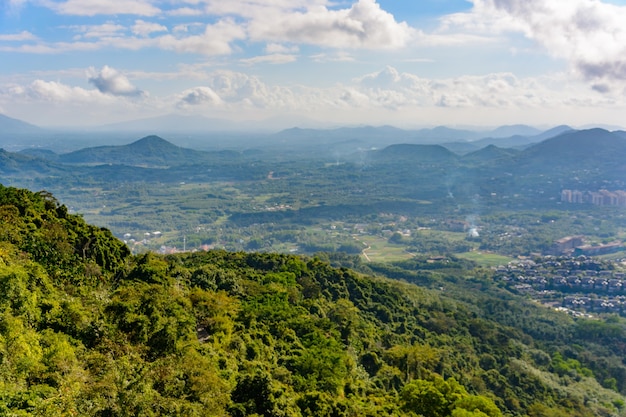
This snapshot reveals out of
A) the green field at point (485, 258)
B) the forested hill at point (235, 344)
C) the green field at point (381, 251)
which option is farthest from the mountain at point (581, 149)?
the forested hill at point (235, 344)

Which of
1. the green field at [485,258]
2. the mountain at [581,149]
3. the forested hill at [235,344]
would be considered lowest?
the green field at [485,258]

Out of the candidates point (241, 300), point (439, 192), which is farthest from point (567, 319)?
point (439, 192)

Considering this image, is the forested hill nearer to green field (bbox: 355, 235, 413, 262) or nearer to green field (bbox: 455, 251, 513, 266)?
green field (bbox: 455, 251, 513, 266)

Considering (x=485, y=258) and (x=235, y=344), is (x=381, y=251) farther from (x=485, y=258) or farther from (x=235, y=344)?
(x=235, y=344)

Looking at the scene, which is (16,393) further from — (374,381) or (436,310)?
(436,310)

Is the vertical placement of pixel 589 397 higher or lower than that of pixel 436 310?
lower

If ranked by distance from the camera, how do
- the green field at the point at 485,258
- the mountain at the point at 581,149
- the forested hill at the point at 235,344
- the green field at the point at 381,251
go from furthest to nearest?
the mountain at the point at 581,149
the green field at the point at 381,251
the green field at the point at 485,258
the forested hill at the point at 235,344

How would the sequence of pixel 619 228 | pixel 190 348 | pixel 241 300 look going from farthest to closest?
1. pixel 619 228
2. pixel 241 300
3. pixel 190 348

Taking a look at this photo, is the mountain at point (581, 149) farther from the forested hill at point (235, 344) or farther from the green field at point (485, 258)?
the forested hill at point (235, 344)

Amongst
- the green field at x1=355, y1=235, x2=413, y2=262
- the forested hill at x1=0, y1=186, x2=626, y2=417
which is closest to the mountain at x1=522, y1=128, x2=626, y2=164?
the green field at x1=355, y1=235, x2=413, y2=262
